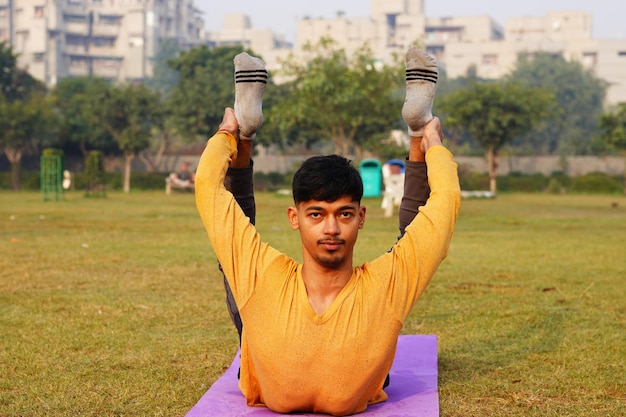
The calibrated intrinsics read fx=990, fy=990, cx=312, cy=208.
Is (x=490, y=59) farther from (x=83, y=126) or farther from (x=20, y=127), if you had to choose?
(x=20, y=127)

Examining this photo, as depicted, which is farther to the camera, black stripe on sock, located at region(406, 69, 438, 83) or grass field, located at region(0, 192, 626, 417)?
grass field, located at region(0, 192, 626, 417)

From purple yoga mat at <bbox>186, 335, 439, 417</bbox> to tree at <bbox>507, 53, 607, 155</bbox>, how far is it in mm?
69994

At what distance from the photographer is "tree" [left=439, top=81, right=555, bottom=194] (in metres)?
45.2

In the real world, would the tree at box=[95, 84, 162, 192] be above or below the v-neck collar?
above

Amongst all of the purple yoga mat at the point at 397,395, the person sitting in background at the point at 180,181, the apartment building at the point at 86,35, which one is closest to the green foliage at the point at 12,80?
the person sitting in background at the point at 180,181

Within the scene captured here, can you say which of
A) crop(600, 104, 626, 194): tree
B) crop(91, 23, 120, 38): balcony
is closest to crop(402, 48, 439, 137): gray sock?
crop(600, 104, 626, 194): tree

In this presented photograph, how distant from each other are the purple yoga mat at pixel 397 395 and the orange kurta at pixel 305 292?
13.6 inches

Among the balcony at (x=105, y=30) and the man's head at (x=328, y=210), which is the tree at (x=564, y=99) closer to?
the balcony at (x=105, y=30)

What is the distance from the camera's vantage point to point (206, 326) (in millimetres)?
7586

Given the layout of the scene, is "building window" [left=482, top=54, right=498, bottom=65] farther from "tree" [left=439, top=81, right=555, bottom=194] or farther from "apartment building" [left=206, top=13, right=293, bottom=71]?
"tree" [left=439, top=81, right=555, bottom=194]

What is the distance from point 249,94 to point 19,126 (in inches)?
1845

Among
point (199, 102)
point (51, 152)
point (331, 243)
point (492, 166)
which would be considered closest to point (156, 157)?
point (199, 102)

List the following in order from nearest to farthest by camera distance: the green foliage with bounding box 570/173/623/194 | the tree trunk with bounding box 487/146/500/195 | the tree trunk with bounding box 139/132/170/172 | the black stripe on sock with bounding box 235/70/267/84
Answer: the black stripe on sock with bounding box 235/70/267/84 → the tree trunk with bounding box 487/146/500/195 → the green foliage with bounding box 570/173/623/194 → the tree trunk with bounding box 139/132/170/172

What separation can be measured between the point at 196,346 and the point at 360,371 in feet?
8.32
